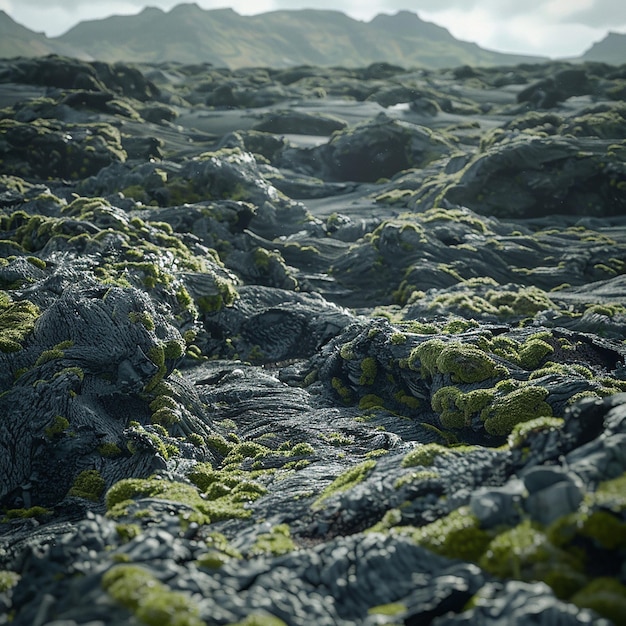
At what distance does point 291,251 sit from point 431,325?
25.6m

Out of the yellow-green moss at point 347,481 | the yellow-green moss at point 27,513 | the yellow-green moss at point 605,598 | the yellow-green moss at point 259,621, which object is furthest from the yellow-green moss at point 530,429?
the yellow-green moss at point 27,513

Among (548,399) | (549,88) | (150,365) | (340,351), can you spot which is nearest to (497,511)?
(548,399)

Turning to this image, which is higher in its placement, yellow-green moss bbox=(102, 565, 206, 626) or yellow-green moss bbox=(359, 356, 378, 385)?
yellow-green moss bbox=(102, 565, 206, 626)

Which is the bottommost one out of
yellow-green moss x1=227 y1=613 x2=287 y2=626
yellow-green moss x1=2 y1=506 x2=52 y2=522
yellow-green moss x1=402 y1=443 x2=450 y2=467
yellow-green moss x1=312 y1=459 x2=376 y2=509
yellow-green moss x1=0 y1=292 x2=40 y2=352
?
yellow-green moss x1=2 y1=506 x2=52 y2=522

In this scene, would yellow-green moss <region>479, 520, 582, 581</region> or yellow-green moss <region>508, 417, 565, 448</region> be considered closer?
yellow-green moss <region>479, 520, 582, 581</region>

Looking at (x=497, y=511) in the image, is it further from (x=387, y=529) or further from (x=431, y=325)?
(x=431, y=325)

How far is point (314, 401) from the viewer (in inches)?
1101

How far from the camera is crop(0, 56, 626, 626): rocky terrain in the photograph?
33.6 feet

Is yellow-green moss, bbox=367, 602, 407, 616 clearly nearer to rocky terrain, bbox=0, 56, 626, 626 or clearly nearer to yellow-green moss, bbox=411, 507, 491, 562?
rocky terrain, bbox=0, 56, 626, 626

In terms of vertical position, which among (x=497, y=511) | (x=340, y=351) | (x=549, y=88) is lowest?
(x=340, y=351)

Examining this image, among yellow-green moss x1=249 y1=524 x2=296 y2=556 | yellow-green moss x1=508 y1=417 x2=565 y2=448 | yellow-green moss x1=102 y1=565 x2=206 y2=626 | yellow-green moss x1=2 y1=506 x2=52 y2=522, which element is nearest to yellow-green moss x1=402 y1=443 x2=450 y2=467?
yellow-green moss x1=508 y1=417 x2=565 y2=448

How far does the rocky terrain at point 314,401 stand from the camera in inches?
403

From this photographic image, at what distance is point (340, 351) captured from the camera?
29.5 meters

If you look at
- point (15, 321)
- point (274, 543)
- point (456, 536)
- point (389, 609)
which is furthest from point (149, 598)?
point (15, 321)
